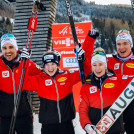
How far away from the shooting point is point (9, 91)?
7.57ft

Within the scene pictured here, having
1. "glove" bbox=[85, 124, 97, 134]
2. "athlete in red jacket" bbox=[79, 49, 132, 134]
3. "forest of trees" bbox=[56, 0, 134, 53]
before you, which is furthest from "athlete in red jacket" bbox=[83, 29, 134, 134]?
"forest of trees" bbox=[56, 0, 134, 53]

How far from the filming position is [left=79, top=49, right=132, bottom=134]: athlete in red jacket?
198cm

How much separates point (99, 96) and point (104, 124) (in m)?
0.29

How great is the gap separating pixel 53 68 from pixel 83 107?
0.64 metres

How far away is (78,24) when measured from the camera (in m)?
5.53

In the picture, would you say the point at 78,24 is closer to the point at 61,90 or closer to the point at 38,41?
the point at 38,41

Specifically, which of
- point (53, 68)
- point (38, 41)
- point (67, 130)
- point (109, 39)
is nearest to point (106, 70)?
point (53, 68)

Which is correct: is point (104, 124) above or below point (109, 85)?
below

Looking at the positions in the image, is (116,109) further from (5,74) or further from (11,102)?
(5,74)

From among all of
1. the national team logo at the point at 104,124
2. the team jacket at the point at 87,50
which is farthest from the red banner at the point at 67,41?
the national team logo at the point at 104,124

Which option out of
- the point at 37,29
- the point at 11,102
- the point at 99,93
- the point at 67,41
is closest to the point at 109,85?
the point at 99,93

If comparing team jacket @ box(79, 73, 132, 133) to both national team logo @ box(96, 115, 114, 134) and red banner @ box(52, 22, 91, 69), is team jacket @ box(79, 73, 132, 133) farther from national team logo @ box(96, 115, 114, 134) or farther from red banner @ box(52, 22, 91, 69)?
red banner @ box(52, 22, 91, 69)

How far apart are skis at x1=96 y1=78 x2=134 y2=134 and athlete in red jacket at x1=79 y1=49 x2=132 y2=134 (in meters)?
0.04

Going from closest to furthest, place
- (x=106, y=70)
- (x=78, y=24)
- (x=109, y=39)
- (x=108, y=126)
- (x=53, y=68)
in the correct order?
1. (x=108, y=126)
2. (x=106, y=70)
3. (x=53, y=68)
4. (x=78, y=24)
5. (x=109, y=39)
